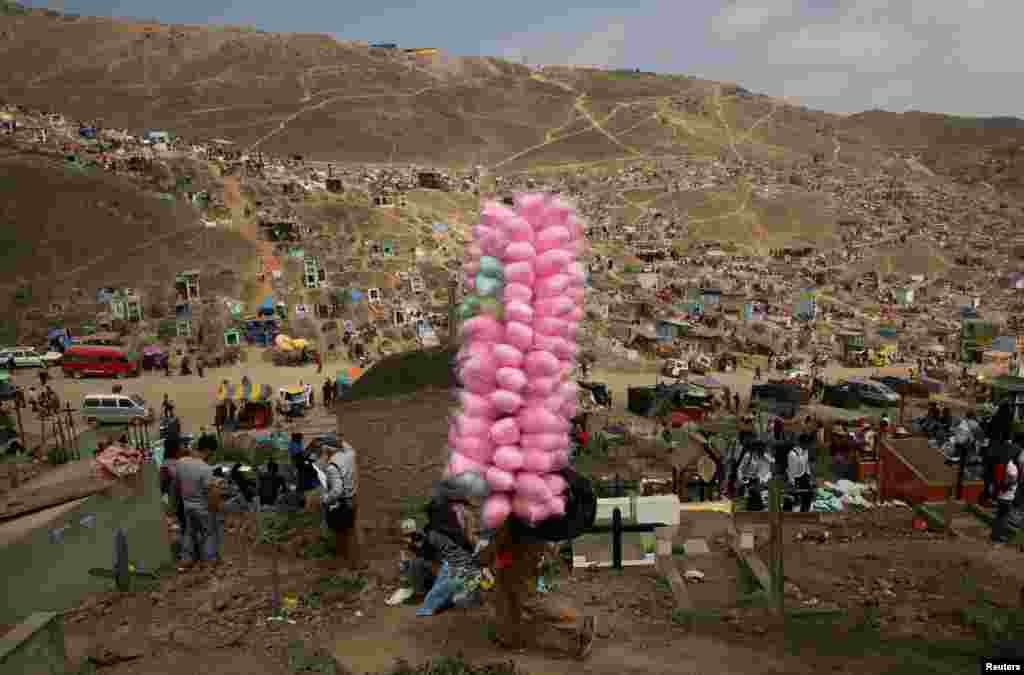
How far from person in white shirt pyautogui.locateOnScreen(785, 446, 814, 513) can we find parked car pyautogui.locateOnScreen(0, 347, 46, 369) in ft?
96.8

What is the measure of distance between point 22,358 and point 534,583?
103 feet

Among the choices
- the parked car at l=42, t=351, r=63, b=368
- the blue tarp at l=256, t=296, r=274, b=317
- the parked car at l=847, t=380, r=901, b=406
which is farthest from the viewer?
the blue tarp at l=256, t=296, r=274, b=317

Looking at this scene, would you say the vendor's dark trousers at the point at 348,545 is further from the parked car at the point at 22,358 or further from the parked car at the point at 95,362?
the parked car at the point at 22,358

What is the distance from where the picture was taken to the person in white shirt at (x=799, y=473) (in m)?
10.9

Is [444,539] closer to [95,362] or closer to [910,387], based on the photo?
[95,362]

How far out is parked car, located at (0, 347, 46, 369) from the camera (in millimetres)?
28922

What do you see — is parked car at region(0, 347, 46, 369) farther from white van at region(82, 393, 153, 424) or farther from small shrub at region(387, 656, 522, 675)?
A: small shrub at region(387, 656, 522, 675)

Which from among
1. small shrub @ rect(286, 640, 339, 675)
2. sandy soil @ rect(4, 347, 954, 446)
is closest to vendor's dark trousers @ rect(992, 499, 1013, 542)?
small shrub @ rect(286, 640, 339, 675)

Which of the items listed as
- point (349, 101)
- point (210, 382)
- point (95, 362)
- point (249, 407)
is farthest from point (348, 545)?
point (349, 101)

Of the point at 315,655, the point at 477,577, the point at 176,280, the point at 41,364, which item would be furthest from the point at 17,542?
the point at 176,280

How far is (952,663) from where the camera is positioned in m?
5.80

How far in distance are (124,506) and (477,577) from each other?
4.04 meters

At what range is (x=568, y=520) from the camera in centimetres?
473

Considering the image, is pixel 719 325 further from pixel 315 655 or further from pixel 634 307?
pixel 315 655
